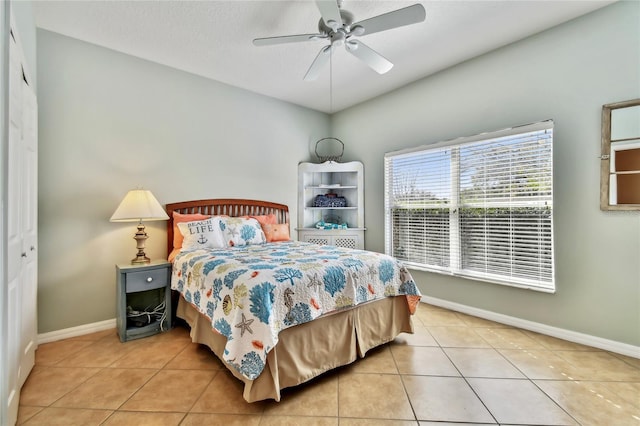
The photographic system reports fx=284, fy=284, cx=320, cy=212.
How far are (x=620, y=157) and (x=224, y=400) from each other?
344 centimetres

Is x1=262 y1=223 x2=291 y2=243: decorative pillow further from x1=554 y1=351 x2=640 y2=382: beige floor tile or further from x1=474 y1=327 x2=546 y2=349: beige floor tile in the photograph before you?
x1=554 y1=351 x2=640 y2=382: beige floor tile

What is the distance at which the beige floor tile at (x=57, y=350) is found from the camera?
2238 mm

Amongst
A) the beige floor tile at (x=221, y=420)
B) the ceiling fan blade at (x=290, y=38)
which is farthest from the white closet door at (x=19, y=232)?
the ceiling fan blade at (x=290, y=38)

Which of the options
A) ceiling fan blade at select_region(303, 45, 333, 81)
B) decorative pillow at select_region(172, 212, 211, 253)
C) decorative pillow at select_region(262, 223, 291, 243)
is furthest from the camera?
decorative pillow at select_region(262, 223, 291, 243)

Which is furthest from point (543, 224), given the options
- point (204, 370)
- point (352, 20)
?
point (204, 370)

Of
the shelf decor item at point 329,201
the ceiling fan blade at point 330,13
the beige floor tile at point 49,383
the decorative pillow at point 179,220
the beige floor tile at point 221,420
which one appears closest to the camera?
the beige floor tile at point 221,420

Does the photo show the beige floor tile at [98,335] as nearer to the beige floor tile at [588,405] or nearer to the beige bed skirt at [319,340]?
the beige bed skirt at [319,340]

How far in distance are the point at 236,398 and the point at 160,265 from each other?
1542mm

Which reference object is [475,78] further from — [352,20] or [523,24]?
[352,20]

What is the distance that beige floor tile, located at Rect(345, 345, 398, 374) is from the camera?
6.85 ft

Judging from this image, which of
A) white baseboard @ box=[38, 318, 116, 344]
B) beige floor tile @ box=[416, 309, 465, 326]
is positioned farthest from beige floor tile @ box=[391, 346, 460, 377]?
white baseboard @ box=[38, 318, 116, 344]

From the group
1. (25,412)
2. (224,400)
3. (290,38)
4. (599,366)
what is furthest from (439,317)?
(25,412)

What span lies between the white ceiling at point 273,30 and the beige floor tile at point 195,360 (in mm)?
2854

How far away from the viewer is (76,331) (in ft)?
8.82
